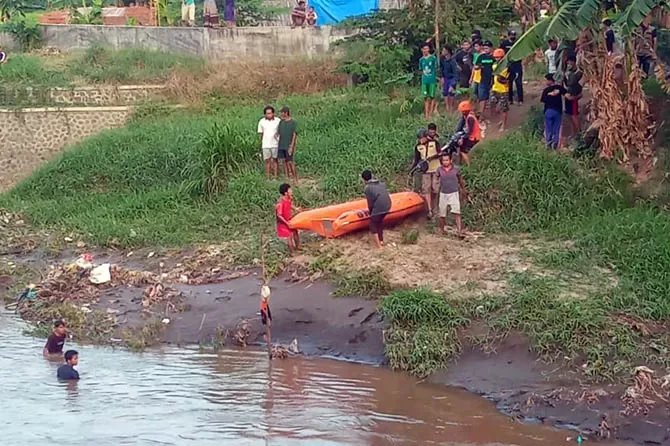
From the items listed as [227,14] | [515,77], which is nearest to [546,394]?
[515,77]

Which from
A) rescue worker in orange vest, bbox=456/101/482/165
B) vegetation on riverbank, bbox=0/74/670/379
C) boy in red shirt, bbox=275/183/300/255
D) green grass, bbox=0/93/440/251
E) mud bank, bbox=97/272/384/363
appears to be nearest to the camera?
vegetation on riverbank, bbox=0/74/670/379

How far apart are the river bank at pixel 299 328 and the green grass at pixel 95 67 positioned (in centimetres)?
771

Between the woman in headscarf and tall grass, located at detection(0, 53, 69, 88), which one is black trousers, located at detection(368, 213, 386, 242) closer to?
tall grass, located at detection(0, 53, 69, 88)

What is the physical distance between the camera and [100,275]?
52.9 feet

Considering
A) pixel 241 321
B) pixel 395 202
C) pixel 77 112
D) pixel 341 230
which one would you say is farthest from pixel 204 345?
pixel 77 112

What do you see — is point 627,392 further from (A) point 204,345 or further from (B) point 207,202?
(B) point 207,202

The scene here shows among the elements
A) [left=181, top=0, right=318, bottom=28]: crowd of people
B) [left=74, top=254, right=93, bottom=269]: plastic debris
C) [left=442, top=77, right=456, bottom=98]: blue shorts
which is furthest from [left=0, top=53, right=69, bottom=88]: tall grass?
[left=442, top=77, right=456, bottom=98]: blue shorts

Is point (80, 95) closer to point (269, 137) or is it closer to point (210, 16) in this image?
point (210, 16)

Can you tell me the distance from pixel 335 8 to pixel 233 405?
64.3 feet

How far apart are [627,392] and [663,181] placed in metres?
5.82

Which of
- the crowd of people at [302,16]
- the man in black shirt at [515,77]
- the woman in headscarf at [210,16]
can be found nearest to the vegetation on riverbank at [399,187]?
the man in black shirt at [515,77]

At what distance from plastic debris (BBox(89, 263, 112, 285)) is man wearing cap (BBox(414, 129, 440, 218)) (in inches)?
201

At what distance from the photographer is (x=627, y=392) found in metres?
11.2

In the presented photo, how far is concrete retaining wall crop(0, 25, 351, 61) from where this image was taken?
86.6 feet
